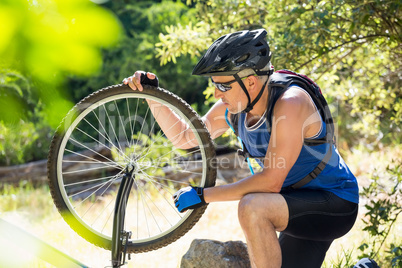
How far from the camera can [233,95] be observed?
2.27 metres

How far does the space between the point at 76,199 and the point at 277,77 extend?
4239 mm

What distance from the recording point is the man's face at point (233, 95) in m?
2.26

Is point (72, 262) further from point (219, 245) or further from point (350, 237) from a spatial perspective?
point (350, 237)

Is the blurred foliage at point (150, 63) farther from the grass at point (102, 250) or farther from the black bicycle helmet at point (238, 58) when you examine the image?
the black bicycle helmet at point (238, 58)

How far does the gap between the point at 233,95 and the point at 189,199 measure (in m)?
0.55

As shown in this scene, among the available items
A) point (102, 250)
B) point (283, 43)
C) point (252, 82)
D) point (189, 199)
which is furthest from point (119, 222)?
point (283, 43)

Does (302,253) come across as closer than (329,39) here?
Yes

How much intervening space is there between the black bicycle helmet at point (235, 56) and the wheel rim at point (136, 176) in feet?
1.12

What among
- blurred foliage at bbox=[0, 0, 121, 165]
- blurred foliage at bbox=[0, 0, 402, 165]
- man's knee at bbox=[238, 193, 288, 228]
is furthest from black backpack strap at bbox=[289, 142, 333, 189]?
blurred foliage at bbox=[0, 0, 121, 165]

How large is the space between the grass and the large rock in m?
0.38

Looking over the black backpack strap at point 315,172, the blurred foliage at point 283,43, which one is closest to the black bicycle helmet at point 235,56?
the black backpack strap at point 315,172

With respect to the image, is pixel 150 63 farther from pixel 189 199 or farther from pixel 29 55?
pixel 189 199

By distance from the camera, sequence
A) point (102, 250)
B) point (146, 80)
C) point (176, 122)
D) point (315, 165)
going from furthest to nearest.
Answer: point (102, 250), point (176, 122), point (146, 80), point (315, 165)

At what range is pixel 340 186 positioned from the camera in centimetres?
233
